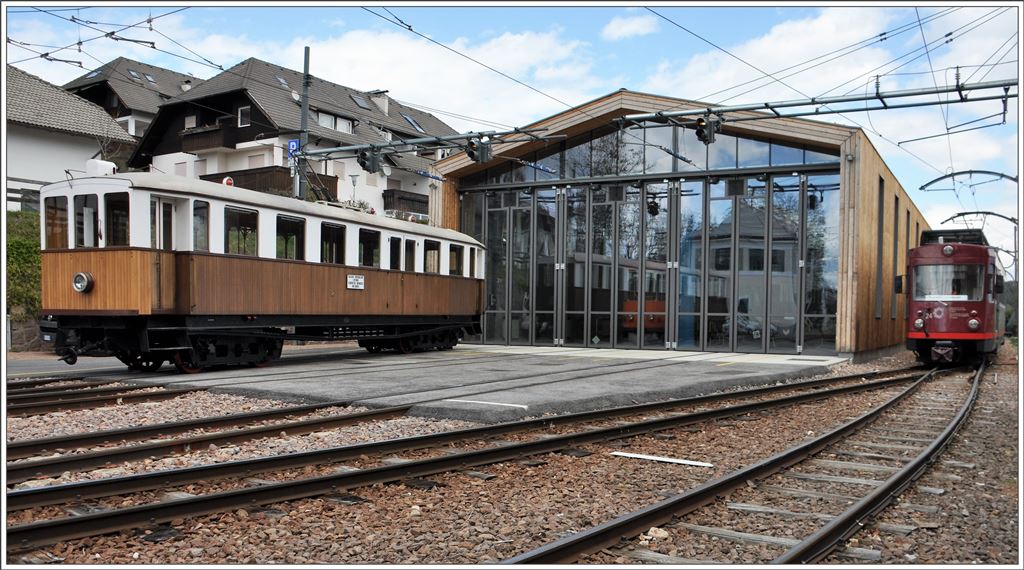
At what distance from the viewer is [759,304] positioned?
2234 cm

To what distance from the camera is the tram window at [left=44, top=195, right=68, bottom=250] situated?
13430mm

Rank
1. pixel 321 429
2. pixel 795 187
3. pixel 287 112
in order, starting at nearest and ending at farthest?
1. pixel 321 429
2. pixel 795 187
3. pixel 287 112

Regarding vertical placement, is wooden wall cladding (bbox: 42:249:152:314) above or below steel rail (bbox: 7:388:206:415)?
above

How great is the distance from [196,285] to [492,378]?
5.16m

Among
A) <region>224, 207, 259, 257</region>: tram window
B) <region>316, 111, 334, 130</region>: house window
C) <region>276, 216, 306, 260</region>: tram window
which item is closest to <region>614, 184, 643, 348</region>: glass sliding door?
<region>276, 216, 306, 260</region>: tram window

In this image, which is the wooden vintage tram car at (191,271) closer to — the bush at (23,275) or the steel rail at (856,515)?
the bush at (23,275)

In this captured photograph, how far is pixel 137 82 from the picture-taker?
47219 mm

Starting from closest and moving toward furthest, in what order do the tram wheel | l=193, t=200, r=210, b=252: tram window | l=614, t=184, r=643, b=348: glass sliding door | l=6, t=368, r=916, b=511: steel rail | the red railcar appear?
l=6, t=368, r=916, b=511: steel rail, l=193, t=200, r=210, b=252: tram window, the tram wheel, the red railcar, l=614, t=184, r=643, b=348: glass sliding door

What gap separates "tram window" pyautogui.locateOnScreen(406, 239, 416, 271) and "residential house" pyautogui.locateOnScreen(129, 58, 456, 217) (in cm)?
1760

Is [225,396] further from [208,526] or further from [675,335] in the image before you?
[675,335]

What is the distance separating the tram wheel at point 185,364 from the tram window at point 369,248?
4.57 m

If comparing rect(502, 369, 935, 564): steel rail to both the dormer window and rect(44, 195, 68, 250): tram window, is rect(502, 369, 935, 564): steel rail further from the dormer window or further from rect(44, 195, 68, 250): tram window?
the dormer window

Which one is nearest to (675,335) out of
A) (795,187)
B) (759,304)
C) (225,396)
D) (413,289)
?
(759,304)

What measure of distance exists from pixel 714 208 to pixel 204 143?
2811 centimetres
